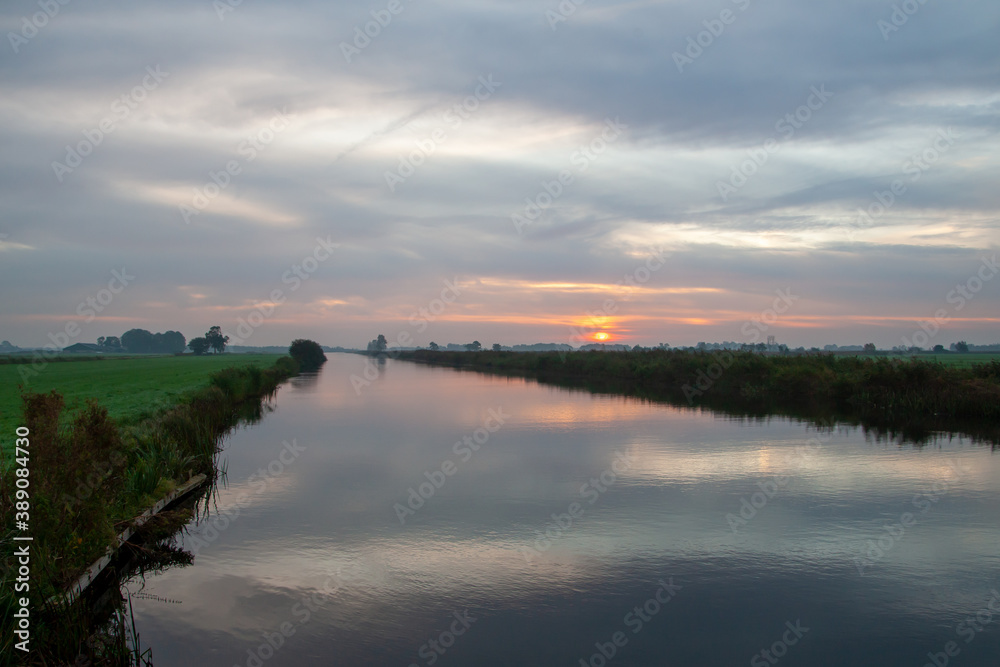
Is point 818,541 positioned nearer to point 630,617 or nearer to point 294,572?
point 630,617

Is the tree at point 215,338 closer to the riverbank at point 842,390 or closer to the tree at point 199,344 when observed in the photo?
the tree at point 199,344

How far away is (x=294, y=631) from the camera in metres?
6.59

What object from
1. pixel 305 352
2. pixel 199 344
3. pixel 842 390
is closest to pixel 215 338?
pixel 199 344

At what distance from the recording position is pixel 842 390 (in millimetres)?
29109

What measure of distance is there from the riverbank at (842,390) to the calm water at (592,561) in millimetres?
6516

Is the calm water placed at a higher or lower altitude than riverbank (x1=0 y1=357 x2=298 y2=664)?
lower

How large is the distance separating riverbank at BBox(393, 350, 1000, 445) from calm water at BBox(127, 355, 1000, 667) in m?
6.52

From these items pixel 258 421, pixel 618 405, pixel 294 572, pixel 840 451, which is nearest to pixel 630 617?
pixel 294 572

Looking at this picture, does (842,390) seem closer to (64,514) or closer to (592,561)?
(592,561)

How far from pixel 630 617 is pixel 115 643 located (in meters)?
4.61

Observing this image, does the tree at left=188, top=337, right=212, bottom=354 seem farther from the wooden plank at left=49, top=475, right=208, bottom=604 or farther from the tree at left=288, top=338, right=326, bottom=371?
the wooden plank at left=49, top=475, right=208, bottom=604

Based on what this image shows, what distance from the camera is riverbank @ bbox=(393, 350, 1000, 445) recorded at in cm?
2238

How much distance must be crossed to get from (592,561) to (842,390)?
81.0ft

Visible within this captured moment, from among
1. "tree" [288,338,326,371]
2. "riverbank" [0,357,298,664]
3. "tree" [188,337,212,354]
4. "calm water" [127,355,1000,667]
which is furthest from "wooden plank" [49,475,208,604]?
"tree" [188,337,212,354]
